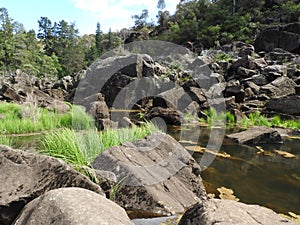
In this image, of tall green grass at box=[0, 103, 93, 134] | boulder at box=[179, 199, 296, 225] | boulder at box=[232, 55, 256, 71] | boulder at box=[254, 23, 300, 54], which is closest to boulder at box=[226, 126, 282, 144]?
tall green grass at box=[0, 103, 93, 134]

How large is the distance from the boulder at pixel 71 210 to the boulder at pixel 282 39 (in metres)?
32.5

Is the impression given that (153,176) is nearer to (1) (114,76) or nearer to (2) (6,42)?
(1) (114,76)

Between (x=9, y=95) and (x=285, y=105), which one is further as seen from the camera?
(x=9, y=95)

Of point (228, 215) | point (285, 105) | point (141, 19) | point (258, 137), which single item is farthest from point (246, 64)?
point (141, 19)

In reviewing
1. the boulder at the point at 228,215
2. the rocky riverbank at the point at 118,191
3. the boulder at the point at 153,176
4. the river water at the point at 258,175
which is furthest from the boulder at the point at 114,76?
the boulder at the point at 228,215

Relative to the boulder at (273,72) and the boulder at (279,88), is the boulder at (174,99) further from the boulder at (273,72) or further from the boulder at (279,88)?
the boulder at (273,72)

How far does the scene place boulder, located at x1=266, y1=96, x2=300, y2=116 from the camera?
13555mm

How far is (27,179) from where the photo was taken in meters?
2.74

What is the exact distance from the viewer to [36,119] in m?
8.79

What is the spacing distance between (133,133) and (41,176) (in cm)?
315

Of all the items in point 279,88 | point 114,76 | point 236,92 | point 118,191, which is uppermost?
point 114,76

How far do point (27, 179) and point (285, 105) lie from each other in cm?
1378

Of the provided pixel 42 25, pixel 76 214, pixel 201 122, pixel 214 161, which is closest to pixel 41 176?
pixel 76 214

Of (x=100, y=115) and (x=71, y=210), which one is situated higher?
(x=71, y=210)
